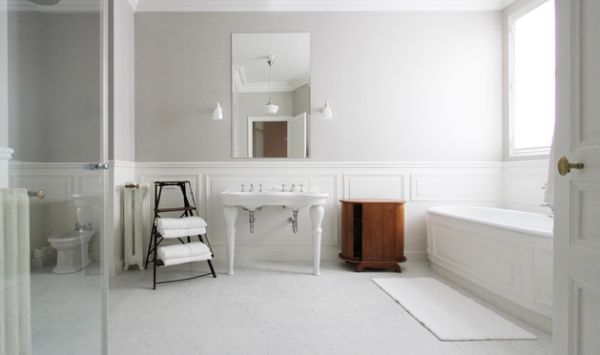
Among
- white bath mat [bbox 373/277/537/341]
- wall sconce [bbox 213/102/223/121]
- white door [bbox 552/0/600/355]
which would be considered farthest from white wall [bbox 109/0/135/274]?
white door [bbox 552/0/600/355]

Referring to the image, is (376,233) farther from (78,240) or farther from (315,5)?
(315,5)

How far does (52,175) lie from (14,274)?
371mm

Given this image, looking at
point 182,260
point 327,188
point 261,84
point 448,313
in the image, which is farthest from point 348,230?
point 261,84

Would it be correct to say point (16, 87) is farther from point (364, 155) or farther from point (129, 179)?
point (364, 155)

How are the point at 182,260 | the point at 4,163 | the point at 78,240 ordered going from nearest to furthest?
the point at 4,163
the point at 78,240
the point at 182,260

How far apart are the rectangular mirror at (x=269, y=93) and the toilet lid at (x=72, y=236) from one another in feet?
6.50

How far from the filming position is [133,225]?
9.57 ft

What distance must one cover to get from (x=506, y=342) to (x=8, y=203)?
2.42 m

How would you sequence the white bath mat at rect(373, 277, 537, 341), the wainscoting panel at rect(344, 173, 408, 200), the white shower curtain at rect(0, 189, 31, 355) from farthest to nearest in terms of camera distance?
1. the wainscoting panel at rect(344, 173, 408, 200)
2. the white bath mat at rect(373, 277, 537, 341)
3. the white shower curtain at rect(0, 189, 31, 355)

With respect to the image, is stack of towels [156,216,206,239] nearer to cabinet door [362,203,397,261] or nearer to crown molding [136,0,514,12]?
cabinet door [362,203,397,261]

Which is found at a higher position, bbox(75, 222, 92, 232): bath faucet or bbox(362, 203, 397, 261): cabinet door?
bbox(75, 222, 92, 232): bath faucet

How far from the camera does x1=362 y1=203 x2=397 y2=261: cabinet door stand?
284 cm

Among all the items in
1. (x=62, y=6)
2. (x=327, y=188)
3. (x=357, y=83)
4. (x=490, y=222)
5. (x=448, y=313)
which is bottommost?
(x=448, y=313)

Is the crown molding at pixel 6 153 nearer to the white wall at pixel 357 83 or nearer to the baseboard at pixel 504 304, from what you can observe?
the white wall at pixel 357 83
